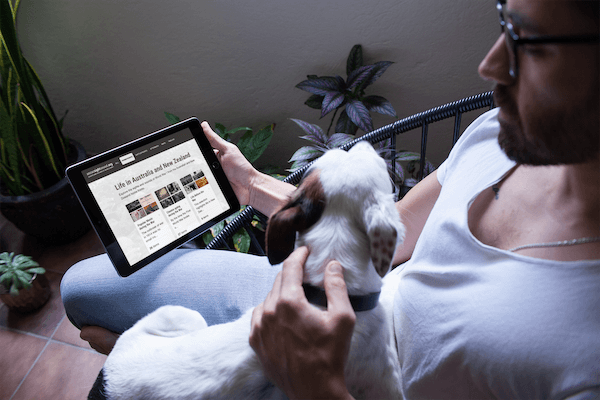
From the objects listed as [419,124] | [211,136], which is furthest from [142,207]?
[419,124]

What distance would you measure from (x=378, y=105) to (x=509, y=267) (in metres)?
1.02

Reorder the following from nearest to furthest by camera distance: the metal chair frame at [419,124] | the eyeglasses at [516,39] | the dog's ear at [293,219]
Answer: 1. the eyeglasses at [516,39]
2. the dog's ear at [293,219]
3. the metal chair frame at [419,124]

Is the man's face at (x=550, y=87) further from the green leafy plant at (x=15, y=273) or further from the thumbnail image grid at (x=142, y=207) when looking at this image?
the green leafy plant at (x=15, y=273)

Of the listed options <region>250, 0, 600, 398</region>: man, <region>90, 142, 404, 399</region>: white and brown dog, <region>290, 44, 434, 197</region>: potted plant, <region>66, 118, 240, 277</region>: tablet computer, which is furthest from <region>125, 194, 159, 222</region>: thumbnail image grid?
<region>290, 44, 434, 197</region>: potted plant

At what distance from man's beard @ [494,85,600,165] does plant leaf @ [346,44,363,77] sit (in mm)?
961

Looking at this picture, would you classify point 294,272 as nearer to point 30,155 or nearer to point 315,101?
point 315,101

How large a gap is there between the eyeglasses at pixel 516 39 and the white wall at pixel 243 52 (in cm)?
96

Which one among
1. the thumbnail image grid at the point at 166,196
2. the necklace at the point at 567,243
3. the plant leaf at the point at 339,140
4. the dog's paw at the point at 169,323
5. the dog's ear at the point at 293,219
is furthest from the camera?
the plant leaf at the point at 339,140

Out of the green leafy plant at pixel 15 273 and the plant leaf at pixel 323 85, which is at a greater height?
the plant leaf at pixel 323 85

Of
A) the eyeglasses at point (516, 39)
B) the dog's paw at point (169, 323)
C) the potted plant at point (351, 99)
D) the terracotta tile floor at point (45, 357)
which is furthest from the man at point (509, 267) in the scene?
the terracotta tile floor at point (45, 357)

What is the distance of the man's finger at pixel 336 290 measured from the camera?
23.6 inches

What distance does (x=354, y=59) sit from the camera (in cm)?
147

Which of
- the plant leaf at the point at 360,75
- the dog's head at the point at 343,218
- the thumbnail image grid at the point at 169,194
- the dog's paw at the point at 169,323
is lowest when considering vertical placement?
the dog's paw at the point at 169,323

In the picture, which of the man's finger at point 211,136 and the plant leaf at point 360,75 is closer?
the man's finger at point 211,136
